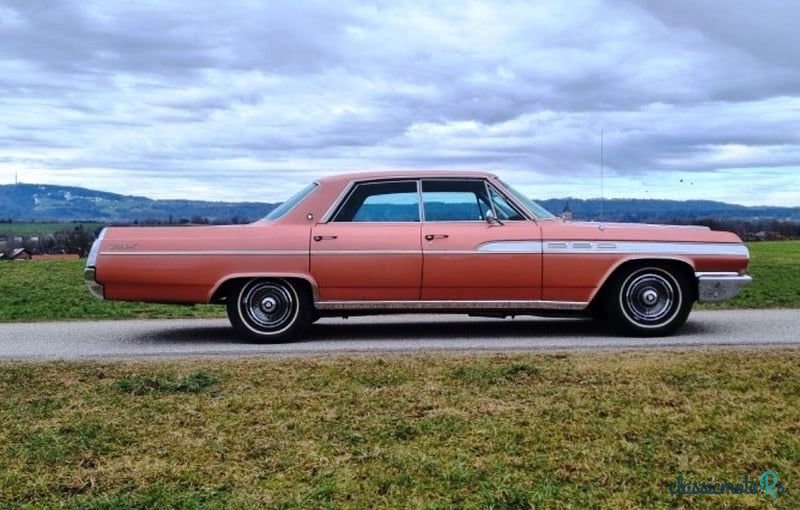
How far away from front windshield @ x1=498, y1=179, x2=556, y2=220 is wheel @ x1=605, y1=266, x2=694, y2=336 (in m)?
0.88

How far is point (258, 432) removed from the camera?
4.48 meters

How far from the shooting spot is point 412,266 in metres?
7.84

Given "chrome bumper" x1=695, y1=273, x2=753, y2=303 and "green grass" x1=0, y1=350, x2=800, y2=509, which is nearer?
"green grass" x1=0, y1=350, x2=800, y2=509

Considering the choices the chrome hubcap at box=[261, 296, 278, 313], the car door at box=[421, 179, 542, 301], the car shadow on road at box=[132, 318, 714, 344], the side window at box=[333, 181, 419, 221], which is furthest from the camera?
the car shadow on road at box=[132, 318, 714, 344]

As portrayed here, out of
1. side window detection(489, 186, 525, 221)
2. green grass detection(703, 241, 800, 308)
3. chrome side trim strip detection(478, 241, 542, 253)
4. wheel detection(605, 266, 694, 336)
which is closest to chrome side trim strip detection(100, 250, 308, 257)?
chrome side trim strip detection(478, 241, 542, 253)

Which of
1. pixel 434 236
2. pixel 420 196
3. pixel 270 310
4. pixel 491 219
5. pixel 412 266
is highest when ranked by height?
pixel 420 196

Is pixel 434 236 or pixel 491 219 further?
pixel 491 219

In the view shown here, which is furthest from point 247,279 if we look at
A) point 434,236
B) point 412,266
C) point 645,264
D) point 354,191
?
point 645,264

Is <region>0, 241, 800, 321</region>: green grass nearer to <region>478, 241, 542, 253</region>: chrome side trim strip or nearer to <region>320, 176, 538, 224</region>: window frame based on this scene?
<region>320, 176, 538, 224</region>: window frame

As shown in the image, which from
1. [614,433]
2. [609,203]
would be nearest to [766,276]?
[609,203]

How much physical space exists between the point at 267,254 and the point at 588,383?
3527 millimetres

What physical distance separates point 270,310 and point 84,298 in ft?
16.9

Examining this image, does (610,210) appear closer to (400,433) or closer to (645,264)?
(645,264)

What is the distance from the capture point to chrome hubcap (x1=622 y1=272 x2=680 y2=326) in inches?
314
